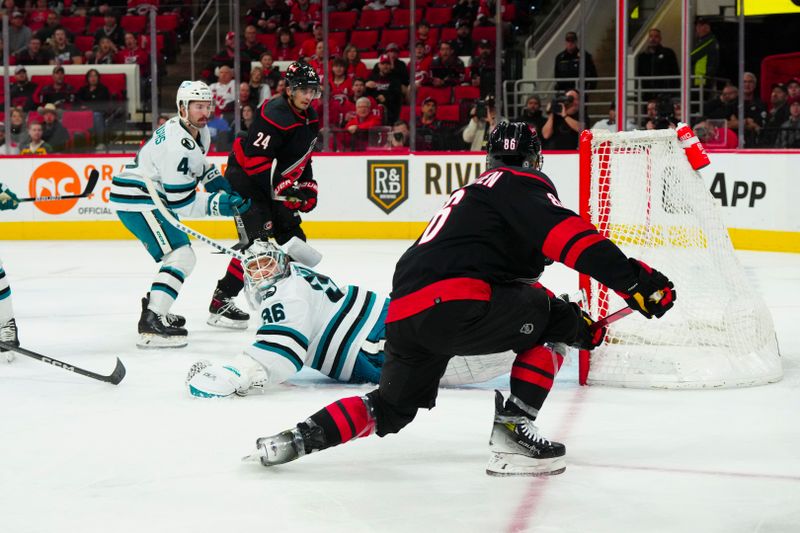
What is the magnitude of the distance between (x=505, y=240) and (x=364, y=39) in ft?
24.4

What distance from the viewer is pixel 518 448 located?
2799 mm

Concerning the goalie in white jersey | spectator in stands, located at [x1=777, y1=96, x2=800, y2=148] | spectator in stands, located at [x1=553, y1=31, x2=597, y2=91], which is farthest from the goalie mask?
spectator in stands, located at [x1=553, y1=31, x2=597, y2=91]

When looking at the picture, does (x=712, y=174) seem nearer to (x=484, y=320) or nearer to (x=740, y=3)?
(x=740, y=3)

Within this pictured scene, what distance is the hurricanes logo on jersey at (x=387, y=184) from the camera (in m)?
9.70

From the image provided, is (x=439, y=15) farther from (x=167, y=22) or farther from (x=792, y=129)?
(x=792, y=129)

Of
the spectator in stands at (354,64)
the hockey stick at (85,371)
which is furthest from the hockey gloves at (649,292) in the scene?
the spectator in stands at (354,64)

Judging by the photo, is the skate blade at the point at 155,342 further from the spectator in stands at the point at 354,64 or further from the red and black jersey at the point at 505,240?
the spectator in stands at the point at 354,64

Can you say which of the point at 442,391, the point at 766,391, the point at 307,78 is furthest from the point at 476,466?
the point at 307,78

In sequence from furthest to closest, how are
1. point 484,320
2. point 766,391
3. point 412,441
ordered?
point 766,391, point 412,441, point 484,320

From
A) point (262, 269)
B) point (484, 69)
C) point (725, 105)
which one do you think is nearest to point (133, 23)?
point (484, 69)

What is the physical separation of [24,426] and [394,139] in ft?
21.2

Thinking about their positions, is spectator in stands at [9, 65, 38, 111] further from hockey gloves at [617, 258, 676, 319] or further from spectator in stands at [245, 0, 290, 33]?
hockey gloves at [617, 258, 676, 319]

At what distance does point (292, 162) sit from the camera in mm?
5324

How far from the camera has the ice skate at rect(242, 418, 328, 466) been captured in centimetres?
277
